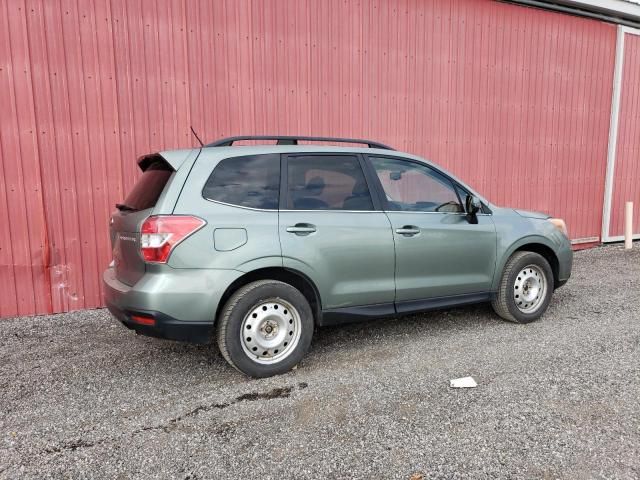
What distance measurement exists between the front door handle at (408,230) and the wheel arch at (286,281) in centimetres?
90

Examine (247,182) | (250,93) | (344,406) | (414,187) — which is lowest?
(344,406)

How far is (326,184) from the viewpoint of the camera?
360 cm

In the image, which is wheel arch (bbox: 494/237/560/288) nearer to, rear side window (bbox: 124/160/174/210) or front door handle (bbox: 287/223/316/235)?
front door handle (bbox: 287/223/316/235)

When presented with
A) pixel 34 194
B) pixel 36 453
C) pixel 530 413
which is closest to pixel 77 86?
pixel 34 194

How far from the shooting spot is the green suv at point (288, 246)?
9.91ft

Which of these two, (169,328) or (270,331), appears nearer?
(169,328)

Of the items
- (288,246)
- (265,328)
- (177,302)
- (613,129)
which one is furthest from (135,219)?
(613,129)

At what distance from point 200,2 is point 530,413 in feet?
18.2

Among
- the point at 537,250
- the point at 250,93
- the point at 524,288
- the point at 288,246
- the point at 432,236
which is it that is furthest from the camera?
the point at 250,93

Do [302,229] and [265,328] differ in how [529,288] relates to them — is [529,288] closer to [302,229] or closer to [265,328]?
[302,229]

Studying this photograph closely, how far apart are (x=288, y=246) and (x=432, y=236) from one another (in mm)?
1372

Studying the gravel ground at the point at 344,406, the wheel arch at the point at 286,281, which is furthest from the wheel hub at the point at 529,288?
the wheel arch at the point at 286,281

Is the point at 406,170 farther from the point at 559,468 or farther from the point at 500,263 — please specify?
the point at 559,468

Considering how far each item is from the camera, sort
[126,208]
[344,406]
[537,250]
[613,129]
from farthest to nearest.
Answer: [613,129] < [537,250] < [126,208] < [344,406]
